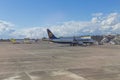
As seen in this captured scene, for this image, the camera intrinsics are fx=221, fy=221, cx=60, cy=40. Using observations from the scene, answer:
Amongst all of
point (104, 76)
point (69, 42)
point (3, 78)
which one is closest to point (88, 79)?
point (104, 76)

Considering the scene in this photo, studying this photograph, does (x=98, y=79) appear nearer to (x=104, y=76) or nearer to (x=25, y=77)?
(x=104, y=76)

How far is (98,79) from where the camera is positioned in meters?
15.9

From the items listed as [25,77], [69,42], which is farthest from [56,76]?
[69,42]

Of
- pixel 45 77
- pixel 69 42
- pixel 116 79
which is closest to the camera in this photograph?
pixel 116 79

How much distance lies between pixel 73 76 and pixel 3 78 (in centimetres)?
536

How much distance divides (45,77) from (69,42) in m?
65.5

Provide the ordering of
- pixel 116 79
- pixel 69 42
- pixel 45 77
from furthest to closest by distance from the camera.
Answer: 1. pixel 69 42
2. pixel 45 77
3. pixel 116 79

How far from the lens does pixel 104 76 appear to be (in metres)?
17.0

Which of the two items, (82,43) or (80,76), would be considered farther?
(82,43)

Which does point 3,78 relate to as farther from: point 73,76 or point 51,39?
point 51,39

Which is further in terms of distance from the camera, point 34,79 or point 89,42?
point 89,42

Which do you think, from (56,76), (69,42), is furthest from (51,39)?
(56,76)

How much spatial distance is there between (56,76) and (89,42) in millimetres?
66641

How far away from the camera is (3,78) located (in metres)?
16.8
